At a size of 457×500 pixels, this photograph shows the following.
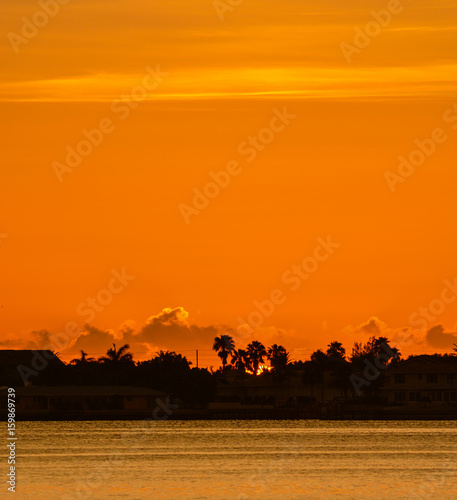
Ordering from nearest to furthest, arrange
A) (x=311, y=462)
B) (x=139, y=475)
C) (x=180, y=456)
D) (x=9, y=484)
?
1. (x=9, y=484)
2. (x=139, y=475)
3. (x=311, y=462)
4. (x=180, y=456)

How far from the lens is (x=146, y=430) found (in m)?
193

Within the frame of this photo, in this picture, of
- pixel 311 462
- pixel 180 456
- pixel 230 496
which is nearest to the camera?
pixel 230 496

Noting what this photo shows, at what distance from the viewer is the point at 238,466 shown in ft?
357

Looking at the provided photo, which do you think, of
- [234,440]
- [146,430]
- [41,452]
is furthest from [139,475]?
[146,430]

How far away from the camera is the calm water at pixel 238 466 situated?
86.1 metres

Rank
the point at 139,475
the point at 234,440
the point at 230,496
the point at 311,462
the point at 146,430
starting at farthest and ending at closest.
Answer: the point at 146,430 < the point at 234,440 < the point at 311,462 < the point at 139,475 < the point at 230,496

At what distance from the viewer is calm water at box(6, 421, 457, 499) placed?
3388 inches

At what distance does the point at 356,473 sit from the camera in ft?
326

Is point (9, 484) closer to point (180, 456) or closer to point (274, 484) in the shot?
point (274, 484)

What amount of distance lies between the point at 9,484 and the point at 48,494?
579cm

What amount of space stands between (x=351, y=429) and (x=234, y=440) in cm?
3792

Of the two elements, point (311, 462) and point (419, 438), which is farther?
point (419, 438)

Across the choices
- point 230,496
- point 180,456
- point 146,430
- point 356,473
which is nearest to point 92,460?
point 180,456

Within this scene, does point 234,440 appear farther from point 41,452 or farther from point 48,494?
point 48,494
